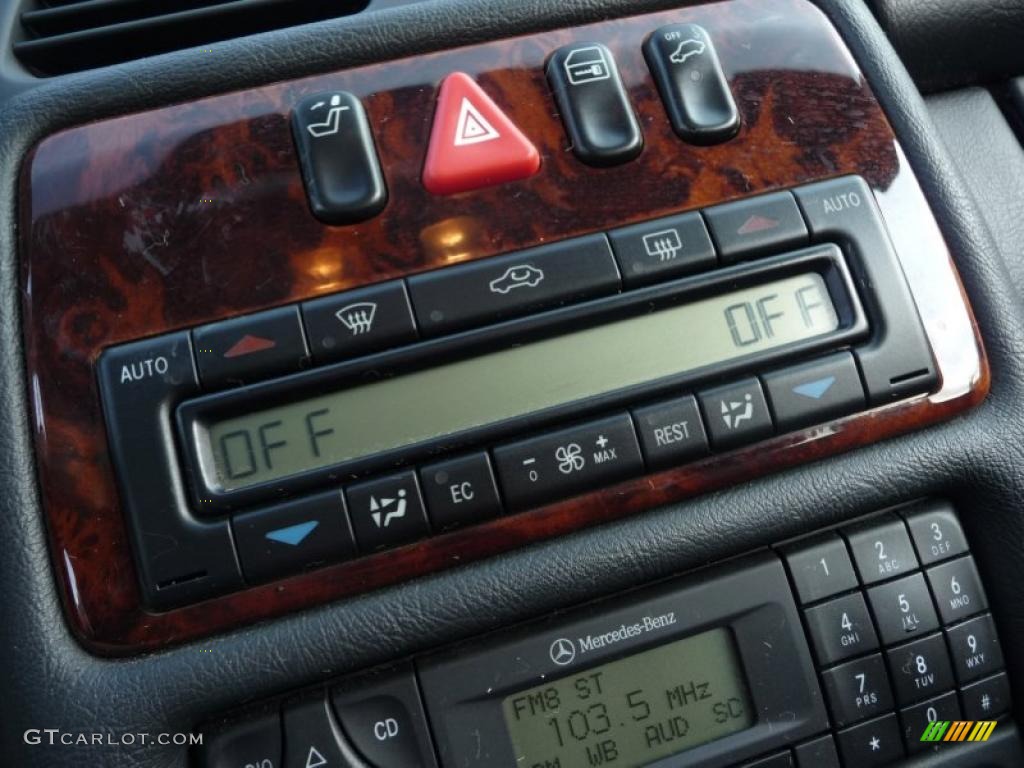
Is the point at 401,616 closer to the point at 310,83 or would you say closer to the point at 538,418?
the point at 538,418

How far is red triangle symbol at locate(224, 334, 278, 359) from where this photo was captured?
0.70m

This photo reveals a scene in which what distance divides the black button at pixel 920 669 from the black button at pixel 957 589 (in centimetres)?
2

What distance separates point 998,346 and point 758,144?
0.29 metres

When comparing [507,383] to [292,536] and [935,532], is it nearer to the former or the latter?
[292,536]

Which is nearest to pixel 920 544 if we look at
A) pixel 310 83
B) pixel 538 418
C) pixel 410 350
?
pixel 538 418

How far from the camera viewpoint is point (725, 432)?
29.0 inches

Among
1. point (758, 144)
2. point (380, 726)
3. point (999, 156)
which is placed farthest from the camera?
point (999, 156)

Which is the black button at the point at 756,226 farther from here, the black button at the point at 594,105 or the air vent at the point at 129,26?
the air vent at the point at 129,26

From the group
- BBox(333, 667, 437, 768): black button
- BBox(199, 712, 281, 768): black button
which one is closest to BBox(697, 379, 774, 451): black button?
BBox(333, 667, 437, 768): black button

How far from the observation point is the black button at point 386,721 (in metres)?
0.69

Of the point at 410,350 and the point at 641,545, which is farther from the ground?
the point at 410,350

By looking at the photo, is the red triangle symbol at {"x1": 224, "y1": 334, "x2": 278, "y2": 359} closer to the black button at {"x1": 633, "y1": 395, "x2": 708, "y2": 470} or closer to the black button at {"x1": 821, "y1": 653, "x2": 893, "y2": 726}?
the black button at {"x1": 633, "y1": 395, "x2": 708, "y2": 470}

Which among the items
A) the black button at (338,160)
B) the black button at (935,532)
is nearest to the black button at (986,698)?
the black button at (935,532)

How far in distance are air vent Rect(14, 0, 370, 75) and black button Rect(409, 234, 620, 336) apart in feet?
1.10
